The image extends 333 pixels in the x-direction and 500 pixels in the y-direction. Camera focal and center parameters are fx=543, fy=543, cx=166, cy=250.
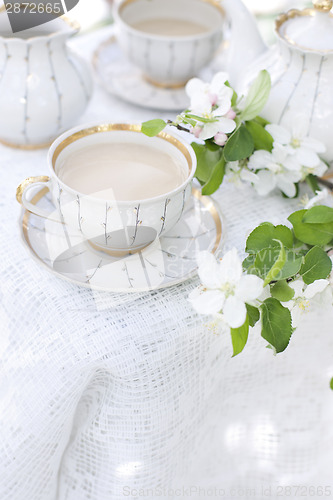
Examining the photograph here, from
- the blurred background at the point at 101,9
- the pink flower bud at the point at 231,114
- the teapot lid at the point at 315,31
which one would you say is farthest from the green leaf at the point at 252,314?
the blurred background at the point at 101,9

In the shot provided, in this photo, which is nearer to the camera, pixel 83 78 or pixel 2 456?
pixel 2 456

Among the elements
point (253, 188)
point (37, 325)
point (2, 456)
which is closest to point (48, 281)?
point (37, 325)

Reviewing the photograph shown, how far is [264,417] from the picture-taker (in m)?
0.70

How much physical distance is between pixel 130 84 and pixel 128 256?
15.3 inches

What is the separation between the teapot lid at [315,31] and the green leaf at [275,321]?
314 mm

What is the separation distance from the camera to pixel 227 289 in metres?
0.46

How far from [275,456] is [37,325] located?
0.37 meters

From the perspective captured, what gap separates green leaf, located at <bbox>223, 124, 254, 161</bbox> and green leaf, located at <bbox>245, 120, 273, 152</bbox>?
19 millimetres

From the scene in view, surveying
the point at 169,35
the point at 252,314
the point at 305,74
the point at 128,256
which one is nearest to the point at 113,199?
the point at 128,256

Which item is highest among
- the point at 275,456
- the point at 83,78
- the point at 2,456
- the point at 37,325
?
the point at 83,78

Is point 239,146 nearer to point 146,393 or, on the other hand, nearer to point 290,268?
point 290,268

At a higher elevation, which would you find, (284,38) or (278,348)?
(284,38)

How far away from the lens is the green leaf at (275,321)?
49cm

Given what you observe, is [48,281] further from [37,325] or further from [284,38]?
[284,38]
